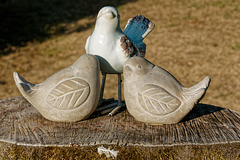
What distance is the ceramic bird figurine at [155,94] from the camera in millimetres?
2504

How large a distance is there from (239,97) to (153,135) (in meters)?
3.19

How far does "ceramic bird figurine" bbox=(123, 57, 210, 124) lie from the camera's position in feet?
8.21

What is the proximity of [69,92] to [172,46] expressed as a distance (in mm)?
4762

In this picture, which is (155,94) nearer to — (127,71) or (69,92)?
(127,71)

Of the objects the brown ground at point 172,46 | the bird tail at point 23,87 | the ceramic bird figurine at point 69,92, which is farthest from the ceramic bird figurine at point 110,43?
the brown ground at point 172,46

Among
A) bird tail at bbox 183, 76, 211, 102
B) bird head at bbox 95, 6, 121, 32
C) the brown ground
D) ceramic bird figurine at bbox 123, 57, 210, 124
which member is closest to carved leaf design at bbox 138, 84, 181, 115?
ceramic bird figurine at bbox 123, 57, 210, 124

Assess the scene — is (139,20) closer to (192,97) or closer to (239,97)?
(192,97)

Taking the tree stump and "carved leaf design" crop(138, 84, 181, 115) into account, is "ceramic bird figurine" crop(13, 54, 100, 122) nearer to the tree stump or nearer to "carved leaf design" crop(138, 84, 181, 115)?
the tree stump

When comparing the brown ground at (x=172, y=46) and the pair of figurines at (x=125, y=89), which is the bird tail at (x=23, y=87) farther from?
the brown ground at (x=172, y=46)

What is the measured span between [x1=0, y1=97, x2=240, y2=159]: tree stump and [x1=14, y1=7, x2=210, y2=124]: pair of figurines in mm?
105

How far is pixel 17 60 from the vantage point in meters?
6.58

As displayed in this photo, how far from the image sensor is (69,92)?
8.34ft

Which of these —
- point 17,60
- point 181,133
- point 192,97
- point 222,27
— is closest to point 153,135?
point 181,133

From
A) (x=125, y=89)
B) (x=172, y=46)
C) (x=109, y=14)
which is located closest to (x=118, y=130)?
(x=125, y=89)
